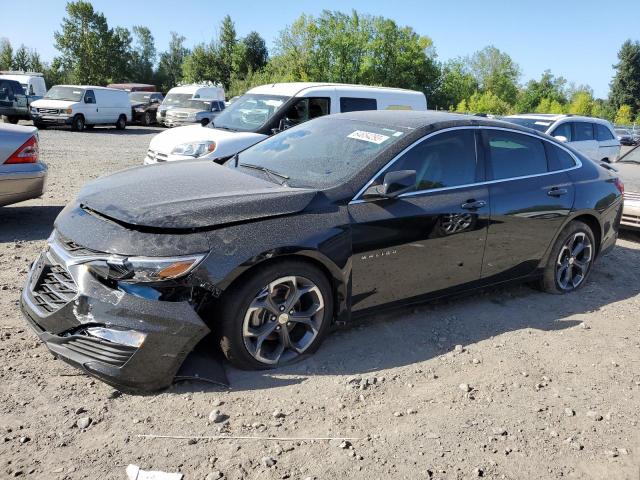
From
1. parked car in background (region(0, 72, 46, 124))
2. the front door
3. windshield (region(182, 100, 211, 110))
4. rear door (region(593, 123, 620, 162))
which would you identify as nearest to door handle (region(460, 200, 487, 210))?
the front door

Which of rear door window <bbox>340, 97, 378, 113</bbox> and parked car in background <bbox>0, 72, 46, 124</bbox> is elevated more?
rear door window <bbox>340, 97, 378, 113</bbox>

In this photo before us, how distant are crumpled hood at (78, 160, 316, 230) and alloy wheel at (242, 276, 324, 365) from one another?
485mm

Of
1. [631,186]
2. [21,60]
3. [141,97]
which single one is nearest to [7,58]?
[21,60]

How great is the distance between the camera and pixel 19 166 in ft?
21.1

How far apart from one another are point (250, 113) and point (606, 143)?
8418 millimetres

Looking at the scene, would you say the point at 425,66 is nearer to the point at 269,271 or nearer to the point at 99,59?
the point at 99,59

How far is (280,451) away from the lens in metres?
2.87

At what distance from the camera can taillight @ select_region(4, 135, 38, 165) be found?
20.9 ft

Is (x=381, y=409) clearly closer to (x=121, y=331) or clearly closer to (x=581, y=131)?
(x=121, y=331)

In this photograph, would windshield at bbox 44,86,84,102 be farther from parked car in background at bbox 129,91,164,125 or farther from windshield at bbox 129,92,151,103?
windshield at bbox 129,92,151,103

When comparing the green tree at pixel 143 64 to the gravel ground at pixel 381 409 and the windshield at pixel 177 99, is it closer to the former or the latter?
the windshield at pixel 177 99

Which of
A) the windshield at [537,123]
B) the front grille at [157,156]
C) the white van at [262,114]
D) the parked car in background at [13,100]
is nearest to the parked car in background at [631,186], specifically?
the windshield at [537,123]

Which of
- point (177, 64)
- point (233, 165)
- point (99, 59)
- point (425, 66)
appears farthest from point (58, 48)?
point (233, 165)

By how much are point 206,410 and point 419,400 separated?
1267mm
